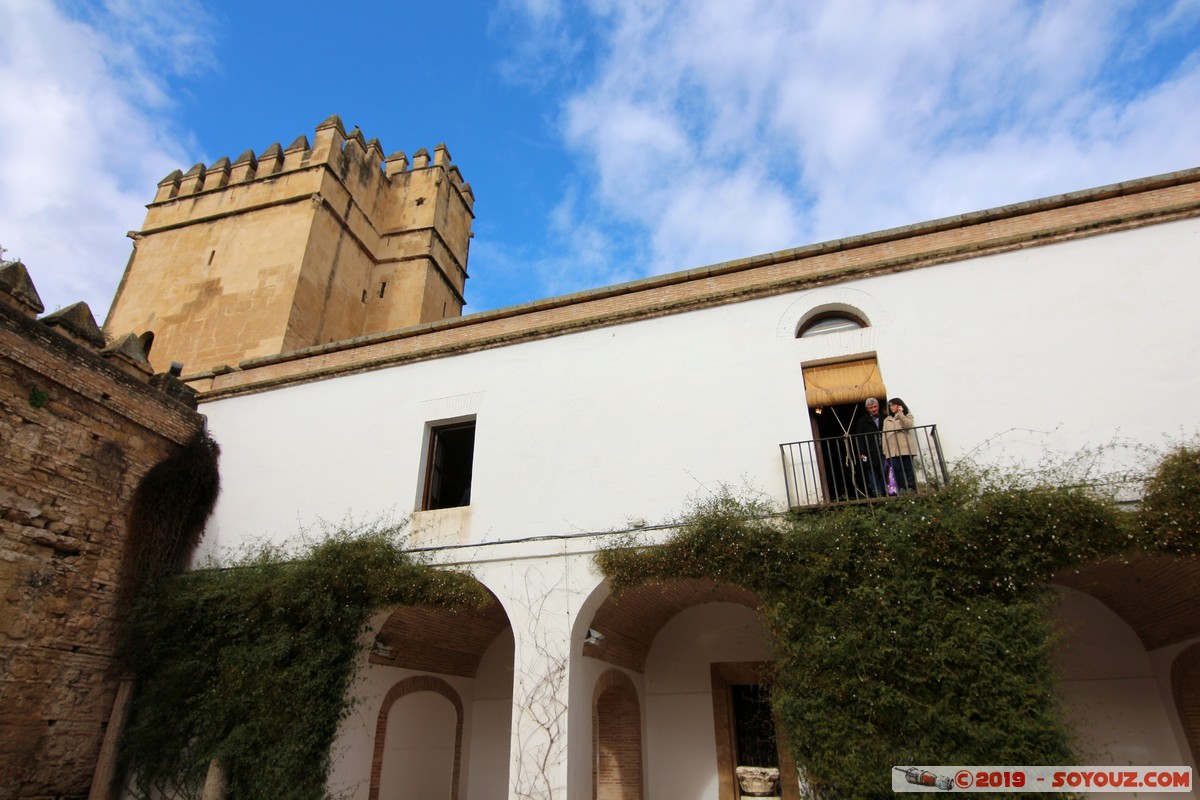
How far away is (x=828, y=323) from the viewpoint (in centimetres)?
745

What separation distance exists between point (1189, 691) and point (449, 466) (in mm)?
8367

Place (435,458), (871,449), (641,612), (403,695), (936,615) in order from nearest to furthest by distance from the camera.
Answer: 1. (936,615)
2. (871,449)
3. (641,612)
4. (435,458)
5. (403,695)

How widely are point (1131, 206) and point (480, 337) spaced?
272 inches

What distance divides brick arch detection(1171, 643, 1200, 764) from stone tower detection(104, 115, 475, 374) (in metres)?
12.4

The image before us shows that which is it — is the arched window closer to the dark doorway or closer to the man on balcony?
the dark doorway

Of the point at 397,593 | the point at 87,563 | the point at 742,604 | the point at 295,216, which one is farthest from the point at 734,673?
the point at 295,216

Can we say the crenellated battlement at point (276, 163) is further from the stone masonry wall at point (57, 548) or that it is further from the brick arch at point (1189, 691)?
the brick arch at point (1189, 691)

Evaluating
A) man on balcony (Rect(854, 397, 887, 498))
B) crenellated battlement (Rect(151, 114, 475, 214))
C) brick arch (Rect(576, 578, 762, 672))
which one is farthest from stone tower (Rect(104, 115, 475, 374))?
man on balcony (Rect(854, 397, 887, 498))

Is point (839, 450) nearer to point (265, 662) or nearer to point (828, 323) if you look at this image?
point (828, 323)

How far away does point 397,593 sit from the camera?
7230mm

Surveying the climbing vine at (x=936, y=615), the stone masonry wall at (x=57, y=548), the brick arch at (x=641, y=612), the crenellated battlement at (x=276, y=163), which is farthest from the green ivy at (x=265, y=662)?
the crenellated battlement at (x=276, y=163)

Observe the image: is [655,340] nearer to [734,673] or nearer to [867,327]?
[867,327]

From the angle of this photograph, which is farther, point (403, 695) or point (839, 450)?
point (403, 695)

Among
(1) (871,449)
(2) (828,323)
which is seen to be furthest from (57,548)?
(2) (828,323)
